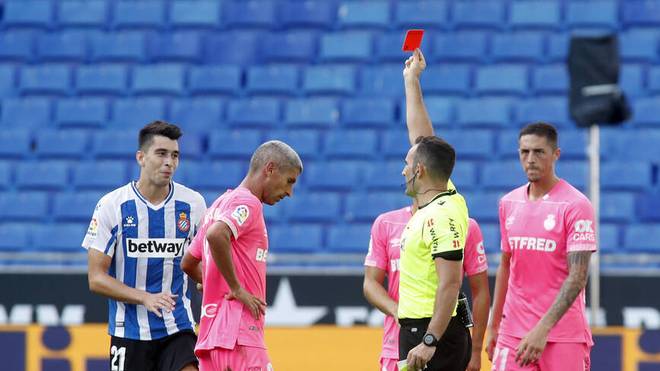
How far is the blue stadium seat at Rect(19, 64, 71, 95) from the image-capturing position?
15.6m

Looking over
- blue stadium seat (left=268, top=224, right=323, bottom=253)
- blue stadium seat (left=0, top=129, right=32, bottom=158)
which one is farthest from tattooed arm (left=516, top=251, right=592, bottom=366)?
blue stadium seat (left=0, top=129, right=32, bottom=158)

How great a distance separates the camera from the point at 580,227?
6.82m

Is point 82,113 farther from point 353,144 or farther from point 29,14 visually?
point 353,144

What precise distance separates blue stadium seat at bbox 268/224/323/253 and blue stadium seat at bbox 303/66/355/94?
7.41 feet

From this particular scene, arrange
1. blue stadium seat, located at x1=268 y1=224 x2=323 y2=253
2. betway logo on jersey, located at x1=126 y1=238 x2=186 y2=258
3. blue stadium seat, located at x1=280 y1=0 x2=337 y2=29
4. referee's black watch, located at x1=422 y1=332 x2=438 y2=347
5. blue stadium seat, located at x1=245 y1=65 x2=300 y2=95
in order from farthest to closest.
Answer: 1. blue stadium seat, located at x1=280 y1=0 x2=337 y2=29
2. blue stadium seat, located at x1=245 y1=65 x2=300 y2=95
3. blue stadium seat, located at x1=268 y1=224 x2=323 y2=253
4. betway logo on jersey, located at x1=126 y1=238 x2=186 y2=258
5. referee's black watch, located at x1=422 y1=332 x2=438 y2=347

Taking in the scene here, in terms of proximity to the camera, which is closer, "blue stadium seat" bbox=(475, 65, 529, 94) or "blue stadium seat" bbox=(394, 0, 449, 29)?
"blue stadium seat" bbox=(475, 65, 529, 94)

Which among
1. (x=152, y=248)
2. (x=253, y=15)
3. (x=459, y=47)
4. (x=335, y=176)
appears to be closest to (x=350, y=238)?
(x=335, y=176)

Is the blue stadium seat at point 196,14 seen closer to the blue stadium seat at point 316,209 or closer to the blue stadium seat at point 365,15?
the blue stadium seat at point 365,15

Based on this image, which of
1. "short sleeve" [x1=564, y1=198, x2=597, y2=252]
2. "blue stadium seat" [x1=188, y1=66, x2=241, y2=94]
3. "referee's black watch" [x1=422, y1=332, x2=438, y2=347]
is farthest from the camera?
"blue stadium seat" [x1=188, y1=66, x2=241, y2=94]

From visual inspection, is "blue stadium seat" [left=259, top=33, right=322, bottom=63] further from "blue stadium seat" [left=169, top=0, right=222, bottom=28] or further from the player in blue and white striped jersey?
the player in blue and white striped jersey

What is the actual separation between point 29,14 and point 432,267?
38.4 feet

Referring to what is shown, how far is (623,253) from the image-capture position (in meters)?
13.0

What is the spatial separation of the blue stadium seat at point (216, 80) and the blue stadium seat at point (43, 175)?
6.46 feet

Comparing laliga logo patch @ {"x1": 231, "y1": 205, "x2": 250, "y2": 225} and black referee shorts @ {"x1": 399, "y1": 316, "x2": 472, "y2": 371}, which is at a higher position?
laliga logo patch @ {"x1": 231, "y1": 205, "x2": 250, "y2": 225}
